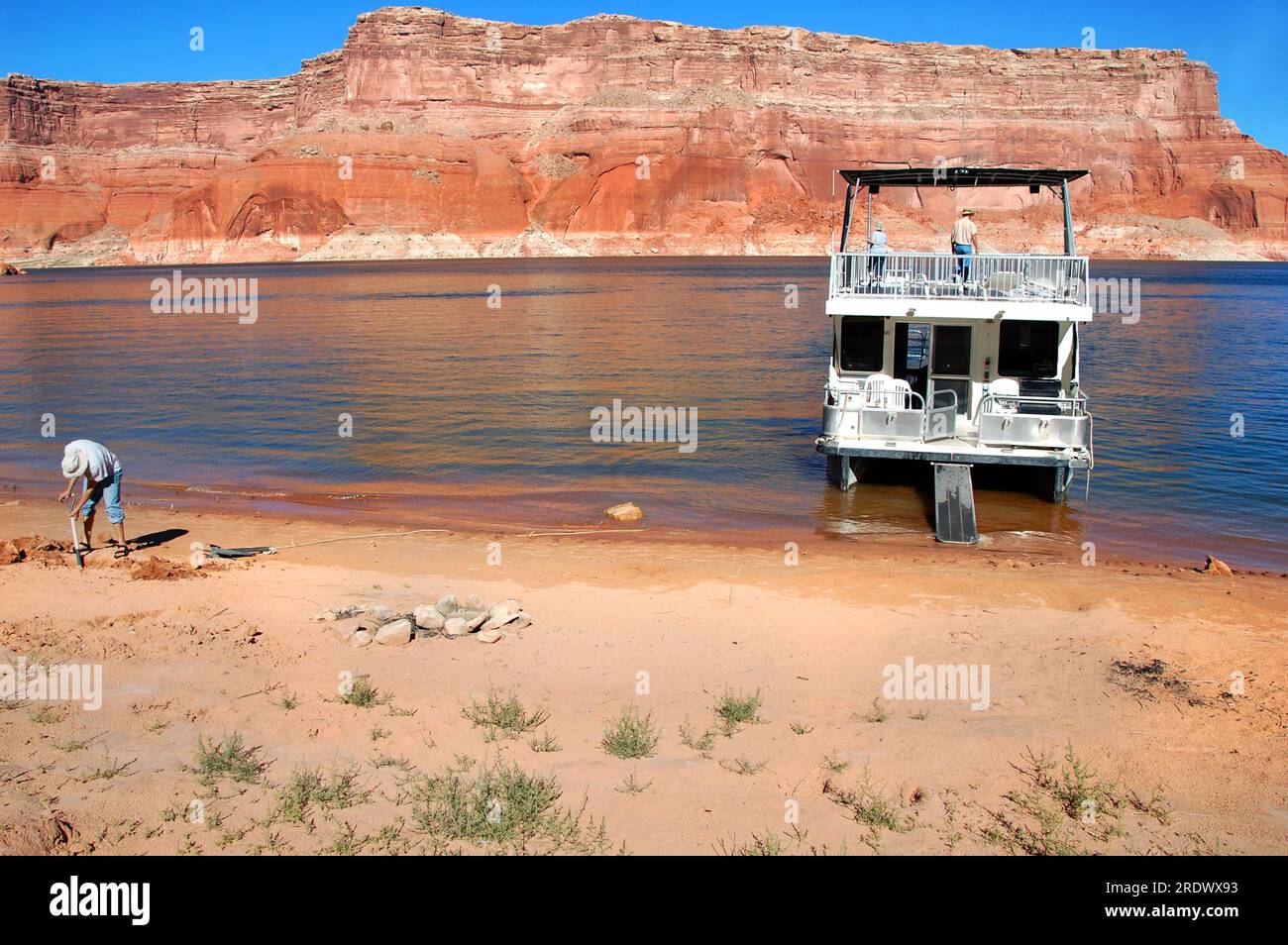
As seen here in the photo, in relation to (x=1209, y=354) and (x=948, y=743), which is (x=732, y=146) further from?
(x=948, y=743)

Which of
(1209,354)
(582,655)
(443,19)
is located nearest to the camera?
(582,655)

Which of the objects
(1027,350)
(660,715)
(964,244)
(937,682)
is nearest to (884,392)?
(1027,350)

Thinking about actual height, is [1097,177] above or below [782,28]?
below

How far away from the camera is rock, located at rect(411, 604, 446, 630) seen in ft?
30.2

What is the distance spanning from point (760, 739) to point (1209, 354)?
34509mm

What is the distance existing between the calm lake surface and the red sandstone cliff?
7743 centimetres

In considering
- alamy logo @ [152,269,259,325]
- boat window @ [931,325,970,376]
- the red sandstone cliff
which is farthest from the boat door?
the red sandstone cliff

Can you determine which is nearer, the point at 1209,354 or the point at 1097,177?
the point at 1209,354

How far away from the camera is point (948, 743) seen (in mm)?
7027

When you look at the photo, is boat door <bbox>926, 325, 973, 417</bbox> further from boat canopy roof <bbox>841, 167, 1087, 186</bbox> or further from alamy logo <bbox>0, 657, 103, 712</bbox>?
alamy logo <bbox>0, 657, 103, 712</bbox>

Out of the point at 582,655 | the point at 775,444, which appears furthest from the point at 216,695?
the point at 775,444

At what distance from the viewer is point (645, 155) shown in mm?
131625

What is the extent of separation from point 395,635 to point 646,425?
13725 millimetres
